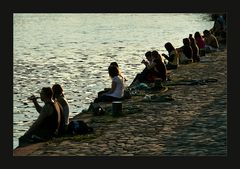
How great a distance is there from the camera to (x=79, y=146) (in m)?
12.9

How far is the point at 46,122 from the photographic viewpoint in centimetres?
1315

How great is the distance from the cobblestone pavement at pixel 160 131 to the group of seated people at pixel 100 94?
0.31 meters

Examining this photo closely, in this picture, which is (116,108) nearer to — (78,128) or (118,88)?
(118,88)

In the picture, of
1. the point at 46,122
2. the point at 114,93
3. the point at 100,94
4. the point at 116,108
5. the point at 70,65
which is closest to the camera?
the point at 46,122

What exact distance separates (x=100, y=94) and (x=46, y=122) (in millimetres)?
5631

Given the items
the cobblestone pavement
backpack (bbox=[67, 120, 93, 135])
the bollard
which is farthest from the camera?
the bollard

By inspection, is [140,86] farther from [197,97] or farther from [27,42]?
[27,42]

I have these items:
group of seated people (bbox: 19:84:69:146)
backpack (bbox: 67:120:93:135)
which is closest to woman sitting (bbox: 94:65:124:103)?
backpack (bbox: 67:120:93:135)

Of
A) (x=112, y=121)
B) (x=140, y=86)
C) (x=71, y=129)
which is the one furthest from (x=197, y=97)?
(x=71, y=129)

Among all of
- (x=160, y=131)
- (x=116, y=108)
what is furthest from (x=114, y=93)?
(x=160, y=131)

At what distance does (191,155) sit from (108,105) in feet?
18.9

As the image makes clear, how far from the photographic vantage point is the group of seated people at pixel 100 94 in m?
13.0

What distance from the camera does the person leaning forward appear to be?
12.9 m

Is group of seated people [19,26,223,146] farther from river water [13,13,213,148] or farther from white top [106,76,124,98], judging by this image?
river water [13,13,213,148]
